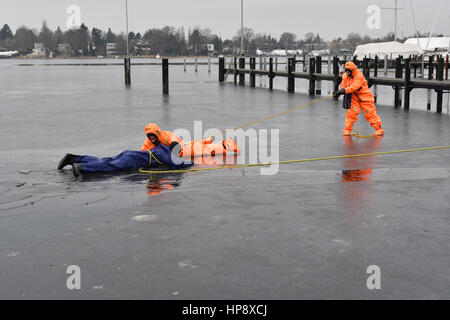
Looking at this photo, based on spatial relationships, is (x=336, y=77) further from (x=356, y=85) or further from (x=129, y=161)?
(x=129, y=161)

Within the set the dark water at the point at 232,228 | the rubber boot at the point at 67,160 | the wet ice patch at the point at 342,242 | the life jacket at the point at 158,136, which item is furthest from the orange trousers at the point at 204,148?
the wet ice patch at the point at 342,242

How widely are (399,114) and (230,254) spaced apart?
1469 centimetres

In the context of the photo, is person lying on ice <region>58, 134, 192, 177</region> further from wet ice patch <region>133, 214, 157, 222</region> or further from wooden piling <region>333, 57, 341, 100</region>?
wooden piling <region>333, 57, 341, 100</region>

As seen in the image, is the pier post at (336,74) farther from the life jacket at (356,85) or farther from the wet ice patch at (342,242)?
the wet ice patch at (342,242)

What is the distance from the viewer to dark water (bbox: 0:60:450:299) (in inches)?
178

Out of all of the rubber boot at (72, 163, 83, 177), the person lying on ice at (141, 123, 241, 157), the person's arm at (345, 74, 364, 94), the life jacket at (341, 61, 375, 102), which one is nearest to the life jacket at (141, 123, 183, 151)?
the person lying on ice at (141, 123, 241, 157)

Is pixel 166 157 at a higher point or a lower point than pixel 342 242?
higher

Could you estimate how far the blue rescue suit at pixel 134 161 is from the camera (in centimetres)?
869

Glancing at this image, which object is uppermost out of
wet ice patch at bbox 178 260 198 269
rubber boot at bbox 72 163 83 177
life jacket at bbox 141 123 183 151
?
life jacket at bbox 141 123 183 151

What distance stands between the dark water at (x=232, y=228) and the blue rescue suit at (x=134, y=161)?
248mm

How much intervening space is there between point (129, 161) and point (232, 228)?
3.32 metres

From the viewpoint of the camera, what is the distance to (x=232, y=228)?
235 inches

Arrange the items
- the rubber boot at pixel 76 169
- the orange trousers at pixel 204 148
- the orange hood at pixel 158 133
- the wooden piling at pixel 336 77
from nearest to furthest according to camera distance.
Result: 1. the rubber boot at pixel 76 169
2. the orange hood at pixel 158 133
3. the orange trousers at pixel 204 148
4. the wooden piling at pixel 336 77

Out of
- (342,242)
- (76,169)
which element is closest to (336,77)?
(76,169)
